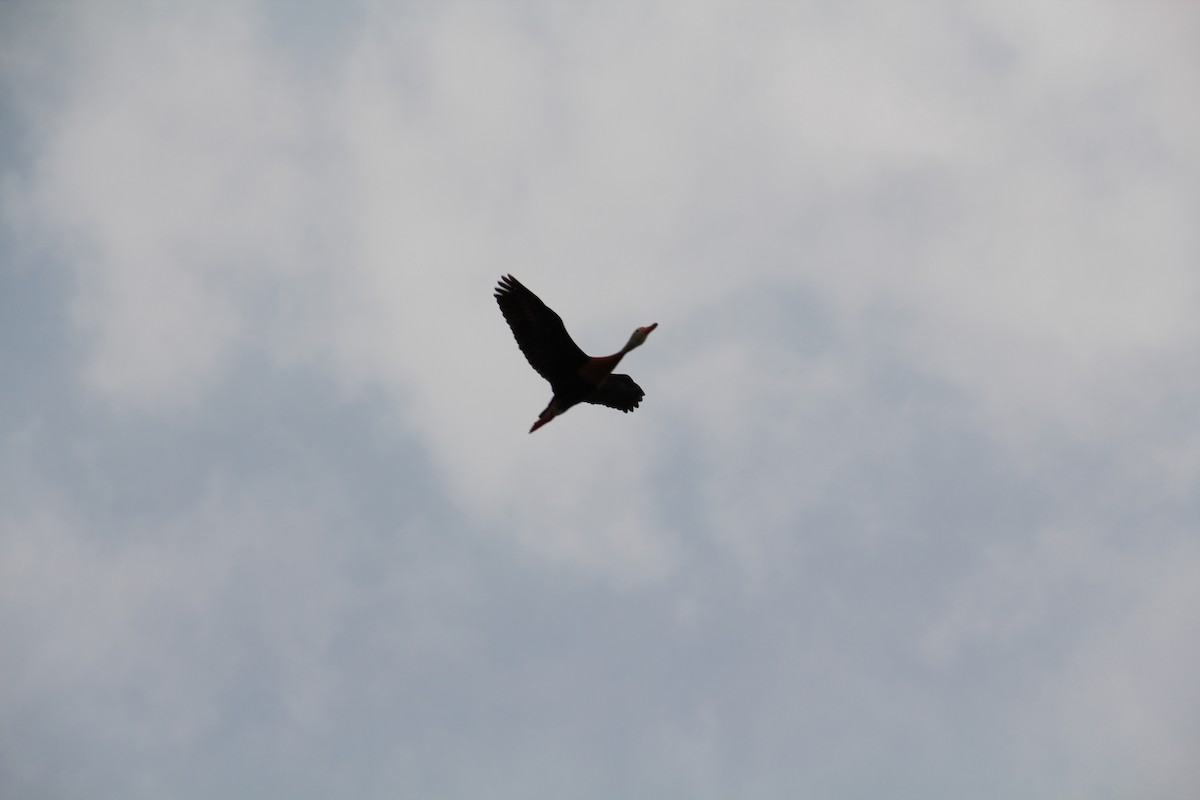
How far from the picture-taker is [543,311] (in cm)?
2364

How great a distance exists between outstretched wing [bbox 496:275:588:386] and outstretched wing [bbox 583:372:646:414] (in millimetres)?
1651

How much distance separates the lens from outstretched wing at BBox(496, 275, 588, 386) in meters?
23.7

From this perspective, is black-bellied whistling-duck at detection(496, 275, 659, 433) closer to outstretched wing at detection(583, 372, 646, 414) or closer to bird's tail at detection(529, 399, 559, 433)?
bird's tail at detection(529, 399, 559, 433)

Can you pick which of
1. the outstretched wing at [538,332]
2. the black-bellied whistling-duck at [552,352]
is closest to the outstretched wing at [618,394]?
the black-bellied whistling-duck at [552,352]

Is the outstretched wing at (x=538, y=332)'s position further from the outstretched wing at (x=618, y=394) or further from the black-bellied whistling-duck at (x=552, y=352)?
the outstretched wing at (x=618, y=394)

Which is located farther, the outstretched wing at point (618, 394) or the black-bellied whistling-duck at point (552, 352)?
the outstretched wing at point (618, 394)

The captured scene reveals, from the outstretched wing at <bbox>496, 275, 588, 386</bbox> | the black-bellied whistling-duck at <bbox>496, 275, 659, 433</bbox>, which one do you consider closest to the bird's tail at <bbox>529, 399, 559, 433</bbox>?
the black-bellied whistling-duck at <bbox>496, 275, 659, 433</bbox>

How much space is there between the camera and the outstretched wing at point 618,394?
2616 cm

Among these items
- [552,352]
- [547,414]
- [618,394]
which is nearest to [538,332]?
[552,352]

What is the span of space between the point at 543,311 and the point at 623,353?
2358 millimetres

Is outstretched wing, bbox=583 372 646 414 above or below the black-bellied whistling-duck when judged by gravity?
above

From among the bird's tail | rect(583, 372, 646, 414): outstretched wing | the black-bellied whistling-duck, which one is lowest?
the bird's tail

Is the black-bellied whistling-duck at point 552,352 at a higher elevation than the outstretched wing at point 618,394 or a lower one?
lower

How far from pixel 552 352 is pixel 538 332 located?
64 centimetres
